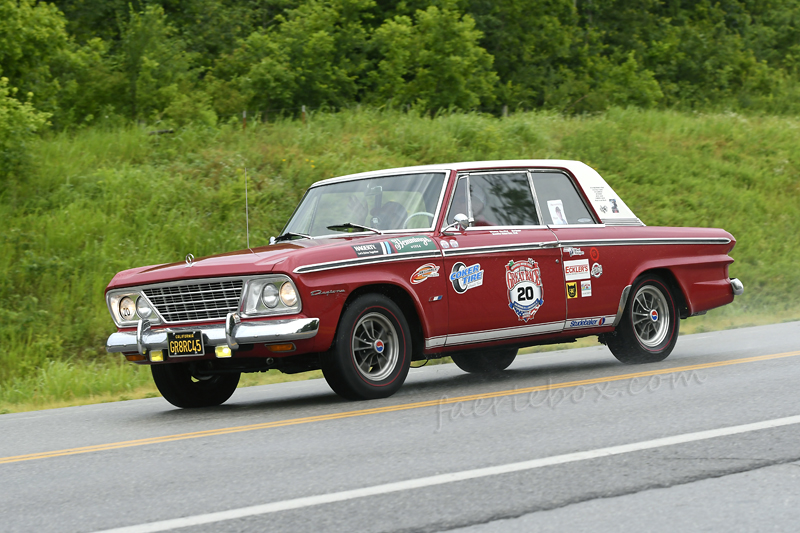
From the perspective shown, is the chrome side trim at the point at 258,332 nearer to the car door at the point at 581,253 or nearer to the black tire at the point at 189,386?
the black tire at the point at 189,386

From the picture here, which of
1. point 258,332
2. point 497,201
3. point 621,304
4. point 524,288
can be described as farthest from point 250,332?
point 621,304

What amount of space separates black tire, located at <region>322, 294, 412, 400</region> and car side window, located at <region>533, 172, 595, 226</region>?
217 centimetres

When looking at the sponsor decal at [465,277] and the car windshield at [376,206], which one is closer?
the sponsor decal at [465,277]

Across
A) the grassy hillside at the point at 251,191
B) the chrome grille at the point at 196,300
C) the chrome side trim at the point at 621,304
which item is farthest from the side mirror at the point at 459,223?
the grassy hillside at the point at 251,191

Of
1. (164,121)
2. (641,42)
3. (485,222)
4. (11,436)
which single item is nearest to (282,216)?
(164,121)

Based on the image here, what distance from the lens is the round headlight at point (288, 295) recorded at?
7109 millimetres

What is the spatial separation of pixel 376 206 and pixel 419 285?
104 cm

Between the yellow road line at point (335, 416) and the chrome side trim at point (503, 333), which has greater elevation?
the chrome side trim at point (503, 333)

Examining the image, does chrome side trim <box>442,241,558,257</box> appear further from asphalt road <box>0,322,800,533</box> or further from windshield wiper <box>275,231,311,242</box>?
windshield wiper <box>275,231,311,242</box>

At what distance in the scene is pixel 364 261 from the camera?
7.45 meters

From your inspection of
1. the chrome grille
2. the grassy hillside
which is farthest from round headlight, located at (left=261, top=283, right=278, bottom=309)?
the grassy hillside

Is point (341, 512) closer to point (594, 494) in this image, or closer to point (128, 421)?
point (594, 494)

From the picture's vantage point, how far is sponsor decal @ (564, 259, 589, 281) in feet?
29.0

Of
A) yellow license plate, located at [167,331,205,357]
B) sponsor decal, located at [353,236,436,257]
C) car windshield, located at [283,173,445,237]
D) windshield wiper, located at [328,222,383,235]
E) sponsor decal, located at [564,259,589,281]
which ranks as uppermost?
car windshield, located at [283,173,445,237]
